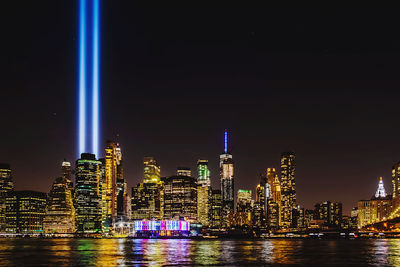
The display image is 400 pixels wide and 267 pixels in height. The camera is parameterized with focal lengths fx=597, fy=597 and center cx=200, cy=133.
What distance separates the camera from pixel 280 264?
9281 cm

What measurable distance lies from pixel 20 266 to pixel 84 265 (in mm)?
9274

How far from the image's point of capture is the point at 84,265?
88062mm

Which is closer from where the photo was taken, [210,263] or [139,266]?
[139,266]

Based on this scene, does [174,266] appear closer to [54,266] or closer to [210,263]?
[210,263]

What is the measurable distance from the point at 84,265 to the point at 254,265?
2516 centimetres

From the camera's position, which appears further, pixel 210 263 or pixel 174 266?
pixel 210 263

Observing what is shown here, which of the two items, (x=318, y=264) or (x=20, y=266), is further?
(x=318, y=264)

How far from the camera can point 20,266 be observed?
87.4m

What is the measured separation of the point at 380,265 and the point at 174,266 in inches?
1242

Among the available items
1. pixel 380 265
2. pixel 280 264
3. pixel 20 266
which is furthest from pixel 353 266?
pixel 20 266

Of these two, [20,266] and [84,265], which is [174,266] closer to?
[84,265]


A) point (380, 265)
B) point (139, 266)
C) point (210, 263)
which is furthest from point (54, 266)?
point (380, 265)

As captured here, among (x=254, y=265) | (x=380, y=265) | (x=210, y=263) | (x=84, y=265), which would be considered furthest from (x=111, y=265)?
(x=380, y=265)

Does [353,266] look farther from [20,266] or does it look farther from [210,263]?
[20,266]
